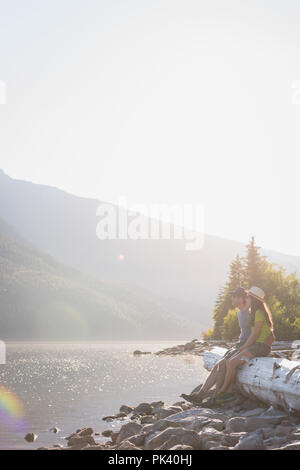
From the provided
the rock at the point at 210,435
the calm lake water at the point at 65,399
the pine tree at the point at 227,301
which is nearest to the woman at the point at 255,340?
the calm lake water at the point at 65,399

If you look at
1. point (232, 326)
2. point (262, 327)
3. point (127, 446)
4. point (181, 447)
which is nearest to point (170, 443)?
point (181, 447)

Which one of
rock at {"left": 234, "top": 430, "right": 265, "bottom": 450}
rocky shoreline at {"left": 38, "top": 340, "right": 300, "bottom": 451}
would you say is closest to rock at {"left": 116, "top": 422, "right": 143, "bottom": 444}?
rocky shoreline at {"left": 38, "top": 340, "right": 300, "bottom": 451}

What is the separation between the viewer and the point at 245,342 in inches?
548

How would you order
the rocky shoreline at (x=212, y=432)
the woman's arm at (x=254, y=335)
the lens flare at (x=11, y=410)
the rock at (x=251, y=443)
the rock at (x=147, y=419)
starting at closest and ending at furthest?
the rock at (x=251, y=443) < the rocky shoreline at (x=212, y=432) < the woman's arm at (x=254, y=335) < the rock at (x=147, y=419) < the lens flare at (x=11, y=410)

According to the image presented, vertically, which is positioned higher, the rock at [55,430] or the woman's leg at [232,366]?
the woman's leg at [232,366]

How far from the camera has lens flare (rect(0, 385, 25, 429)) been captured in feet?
48.4

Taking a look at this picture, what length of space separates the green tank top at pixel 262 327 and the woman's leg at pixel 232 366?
482mm

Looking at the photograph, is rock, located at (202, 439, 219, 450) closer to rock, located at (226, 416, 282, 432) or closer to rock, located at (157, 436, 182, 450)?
rock, located at (157, 436, 182, 450)

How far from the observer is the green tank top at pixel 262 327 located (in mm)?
13445

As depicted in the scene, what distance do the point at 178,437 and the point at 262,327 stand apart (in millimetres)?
4703

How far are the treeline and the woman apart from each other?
30.9 metres

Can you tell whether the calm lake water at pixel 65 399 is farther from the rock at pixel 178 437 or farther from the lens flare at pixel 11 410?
the rock at pixel 178 437
